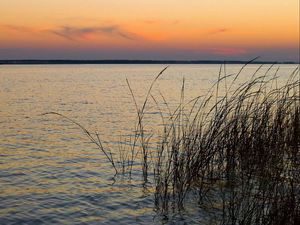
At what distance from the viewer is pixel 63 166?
12.2 m

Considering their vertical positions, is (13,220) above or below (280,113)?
below

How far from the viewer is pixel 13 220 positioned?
7758 millimetres

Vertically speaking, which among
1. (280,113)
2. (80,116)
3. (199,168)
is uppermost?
(280,113)

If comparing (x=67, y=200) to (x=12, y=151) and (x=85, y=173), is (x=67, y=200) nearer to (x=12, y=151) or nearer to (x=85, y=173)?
(x=85, y=173)

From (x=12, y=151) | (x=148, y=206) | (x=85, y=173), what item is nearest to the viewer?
(x=148, y=206)

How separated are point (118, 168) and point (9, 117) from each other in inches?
539

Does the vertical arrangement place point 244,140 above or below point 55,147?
above

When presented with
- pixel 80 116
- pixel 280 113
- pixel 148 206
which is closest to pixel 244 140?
pixel 280 113

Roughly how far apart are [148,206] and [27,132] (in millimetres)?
11516

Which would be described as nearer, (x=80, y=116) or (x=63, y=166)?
(x=63, y=166)

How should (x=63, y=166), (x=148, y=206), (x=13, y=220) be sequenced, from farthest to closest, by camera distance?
(x=63, y=166) → (x=148, y=206) → (x=13, y=220)

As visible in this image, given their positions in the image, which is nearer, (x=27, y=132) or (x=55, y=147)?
(x=55, y=147)

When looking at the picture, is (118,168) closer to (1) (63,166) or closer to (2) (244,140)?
(1) (63,166)

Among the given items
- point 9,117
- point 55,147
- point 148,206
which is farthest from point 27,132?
point 148,206
